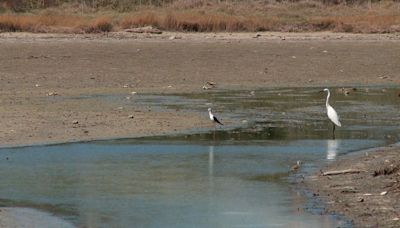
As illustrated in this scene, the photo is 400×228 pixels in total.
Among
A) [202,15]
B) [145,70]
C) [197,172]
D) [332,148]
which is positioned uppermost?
[197,172]

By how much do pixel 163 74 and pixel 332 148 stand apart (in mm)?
10699

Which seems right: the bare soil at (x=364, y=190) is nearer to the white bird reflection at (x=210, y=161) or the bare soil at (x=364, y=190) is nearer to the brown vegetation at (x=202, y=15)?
the white bird reflection at (x=210, y=161)

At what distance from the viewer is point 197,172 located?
11.7 meters

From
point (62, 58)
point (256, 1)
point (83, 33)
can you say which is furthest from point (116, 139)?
point (256, 1)

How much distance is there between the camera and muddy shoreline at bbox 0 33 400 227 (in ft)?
46.9

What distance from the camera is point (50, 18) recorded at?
35.3 m

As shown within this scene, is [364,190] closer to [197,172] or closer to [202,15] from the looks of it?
[197,172]

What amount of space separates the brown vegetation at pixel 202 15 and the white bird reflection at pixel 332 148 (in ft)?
65.4

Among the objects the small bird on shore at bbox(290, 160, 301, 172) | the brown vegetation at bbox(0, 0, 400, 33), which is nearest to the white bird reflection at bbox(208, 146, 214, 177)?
the small bird on shore at bbox(290, 160, 301, 172)

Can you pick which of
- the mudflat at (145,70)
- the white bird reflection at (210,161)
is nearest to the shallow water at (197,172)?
the white bird reflection at (210,161)

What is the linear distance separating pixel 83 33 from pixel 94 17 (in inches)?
151

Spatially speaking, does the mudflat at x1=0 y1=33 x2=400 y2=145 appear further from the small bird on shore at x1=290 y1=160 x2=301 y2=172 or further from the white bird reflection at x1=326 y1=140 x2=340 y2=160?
the small bird on shore at x1=290 y1=160 x2=301 y2=172

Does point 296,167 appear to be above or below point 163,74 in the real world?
above

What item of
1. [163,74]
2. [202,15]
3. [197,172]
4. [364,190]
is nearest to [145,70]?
[163,74]
